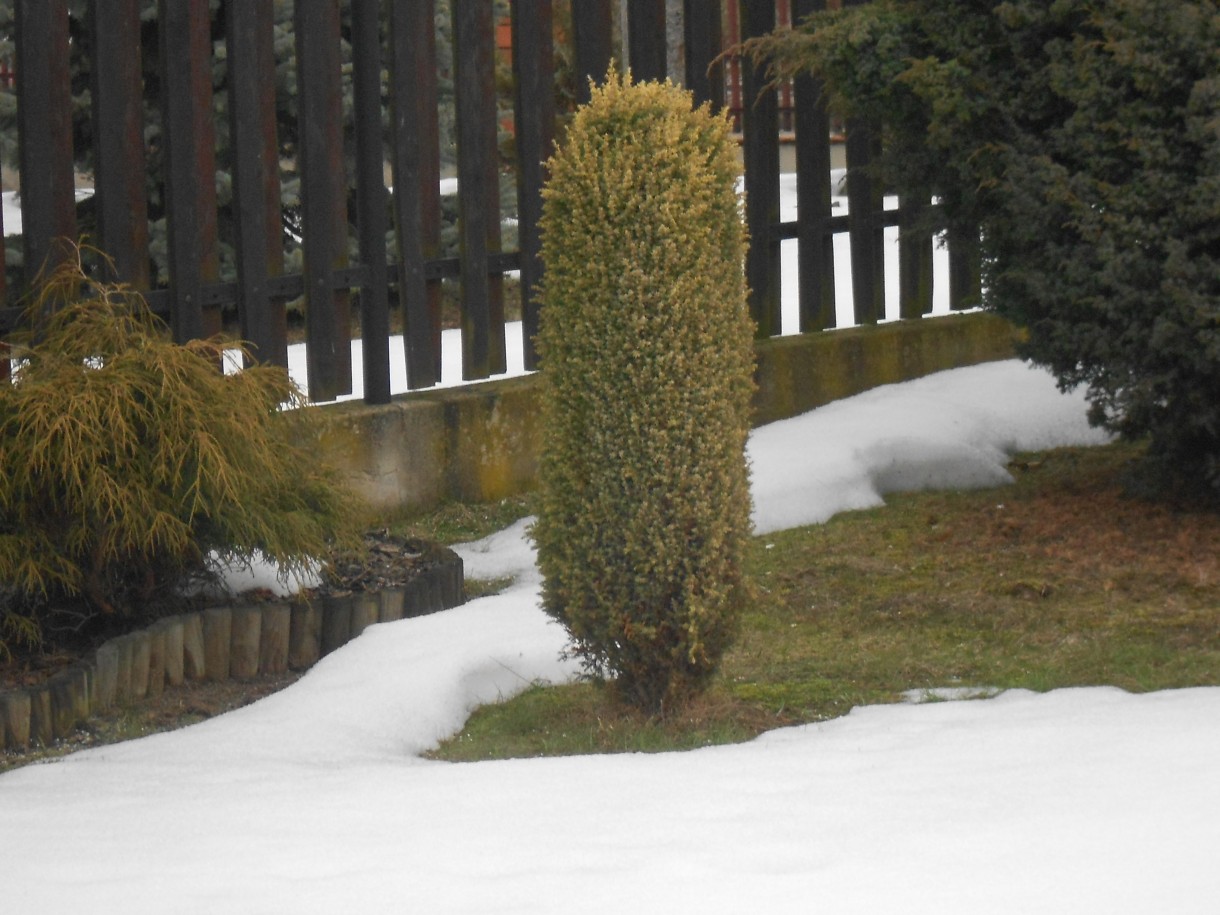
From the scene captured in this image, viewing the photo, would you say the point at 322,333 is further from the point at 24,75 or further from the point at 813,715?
the point at 813,715

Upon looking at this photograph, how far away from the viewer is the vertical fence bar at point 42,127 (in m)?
6.61

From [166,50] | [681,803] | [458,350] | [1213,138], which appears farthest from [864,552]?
[458,350]

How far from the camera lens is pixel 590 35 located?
28.0 ft

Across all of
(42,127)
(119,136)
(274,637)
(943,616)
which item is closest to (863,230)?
(943,616)

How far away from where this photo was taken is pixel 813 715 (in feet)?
16.8

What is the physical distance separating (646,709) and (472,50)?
4.21 meters

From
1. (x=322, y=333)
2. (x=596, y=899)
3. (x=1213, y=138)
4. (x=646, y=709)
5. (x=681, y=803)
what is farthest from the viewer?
(x=322, y=333)

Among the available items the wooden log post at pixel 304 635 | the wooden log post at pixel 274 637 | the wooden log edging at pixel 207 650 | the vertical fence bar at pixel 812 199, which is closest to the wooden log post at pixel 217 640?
the wooden log edging at pixel 207 650

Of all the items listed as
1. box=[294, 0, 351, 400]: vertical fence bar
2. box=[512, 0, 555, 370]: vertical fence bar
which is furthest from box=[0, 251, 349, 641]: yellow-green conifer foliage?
box=[512, 0, 555, 370]: vertical fence bar

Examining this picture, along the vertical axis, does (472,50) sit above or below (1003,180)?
above

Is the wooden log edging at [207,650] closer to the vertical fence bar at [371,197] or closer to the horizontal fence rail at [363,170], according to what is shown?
the vertical fence bar at [371,197]

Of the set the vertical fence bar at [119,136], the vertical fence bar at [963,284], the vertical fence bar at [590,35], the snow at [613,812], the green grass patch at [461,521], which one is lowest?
the snow at [613,812]

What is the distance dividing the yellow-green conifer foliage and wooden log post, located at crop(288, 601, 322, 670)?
0.18 m

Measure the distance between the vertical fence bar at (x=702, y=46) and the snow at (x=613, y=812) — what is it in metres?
4.30
